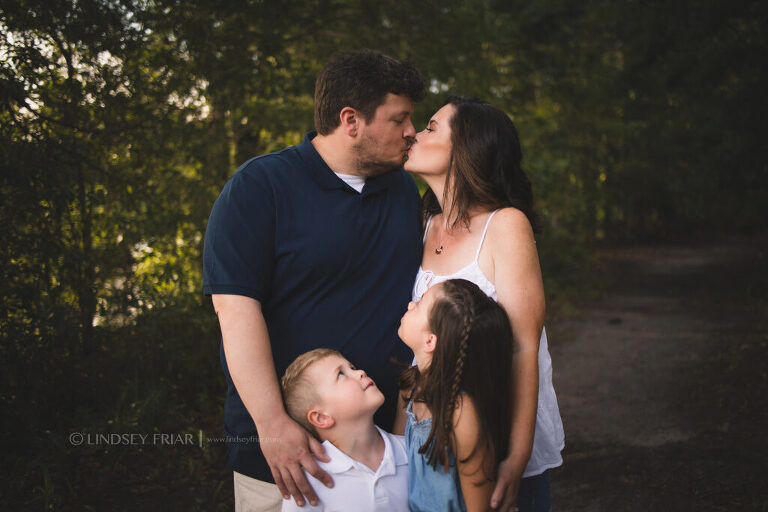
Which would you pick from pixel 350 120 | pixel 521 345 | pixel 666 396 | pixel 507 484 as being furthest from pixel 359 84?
pixel 666 396

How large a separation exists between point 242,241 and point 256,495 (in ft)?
3.27

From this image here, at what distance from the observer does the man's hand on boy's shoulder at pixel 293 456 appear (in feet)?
6.79

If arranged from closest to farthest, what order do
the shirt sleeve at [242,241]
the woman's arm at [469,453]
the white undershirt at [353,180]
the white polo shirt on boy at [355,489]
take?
the woman's arm at [469,453]
the white polo shirt on boy at [355,489]
the shirt sleeve at [242,241]
the white undershirt at [353,180]

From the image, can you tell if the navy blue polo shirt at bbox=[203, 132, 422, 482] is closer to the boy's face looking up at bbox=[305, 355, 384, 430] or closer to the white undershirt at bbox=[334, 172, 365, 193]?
the white undershirt at bbox=[334, 172, 365, 193]

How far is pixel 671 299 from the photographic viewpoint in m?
10.0

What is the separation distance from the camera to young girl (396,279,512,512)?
1.99 metres

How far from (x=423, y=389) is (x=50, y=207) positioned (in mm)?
3367

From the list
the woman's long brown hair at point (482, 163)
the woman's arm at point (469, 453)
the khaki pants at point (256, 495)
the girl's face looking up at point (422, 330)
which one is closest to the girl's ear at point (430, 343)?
the girl's face looking up at point (422, 330)

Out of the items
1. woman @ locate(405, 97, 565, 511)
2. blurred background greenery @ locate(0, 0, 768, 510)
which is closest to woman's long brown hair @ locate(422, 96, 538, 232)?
woman @ locate(405, 97, 565, 511)

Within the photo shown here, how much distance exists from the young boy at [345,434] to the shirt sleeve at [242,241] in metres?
0.34

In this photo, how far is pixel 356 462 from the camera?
2.12 metres

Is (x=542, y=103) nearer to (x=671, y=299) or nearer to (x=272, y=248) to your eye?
(x=671, y=299)

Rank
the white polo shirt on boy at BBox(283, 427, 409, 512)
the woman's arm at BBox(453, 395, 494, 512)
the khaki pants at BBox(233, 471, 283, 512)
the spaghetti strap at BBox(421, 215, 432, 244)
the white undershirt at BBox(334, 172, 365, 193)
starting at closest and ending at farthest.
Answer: the woman's arm at BBox(453, 395, 494, 512)
the white polo shirt on boy at BBox(283, 427, 409, 512)
the khaki pants at BBox(233, 471, 283, 512)
the white undershirt at BBox(334, 172, 365, 193)
the spaghetti strap at BBox(421, 215, 432, 244)

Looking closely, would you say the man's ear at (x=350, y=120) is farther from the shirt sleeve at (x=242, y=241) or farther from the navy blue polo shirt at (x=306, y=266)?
the shirt sleeve at (x=242, y=241)
